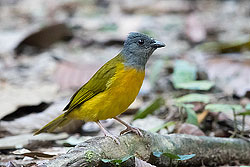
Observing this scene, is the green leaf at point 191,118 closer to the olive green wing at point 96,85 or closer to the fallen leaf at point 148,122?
the fallen leaf at point 148,122

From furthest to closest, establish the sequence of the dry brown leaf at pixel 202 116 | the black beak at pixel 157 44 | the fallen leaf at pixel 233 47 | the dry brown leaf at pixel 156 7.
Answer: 1. the dry brown leaf at pixel 156 7
2. the fallen leaf at pixel 233 47
3. the dry brown leaf at pixel 202 116
4. the black beak at pixel 157 44

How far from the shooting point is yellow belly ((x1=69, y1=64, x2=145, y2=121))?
12.2 feet

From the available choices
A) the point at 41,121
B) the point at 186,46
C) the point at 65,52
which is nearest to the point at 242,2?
the point at 186,46

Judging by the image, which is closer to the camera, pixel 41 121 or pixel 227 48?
pixel 41 121

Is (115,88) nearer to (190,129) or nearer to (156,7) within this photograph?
(190,129)

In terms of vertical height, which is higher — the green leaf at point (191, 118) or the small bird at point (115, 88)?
the small bird at point (115, 88)

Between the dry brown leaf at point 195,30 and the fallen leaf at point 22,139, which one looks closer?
Result: the fallen leaf at point 22,139

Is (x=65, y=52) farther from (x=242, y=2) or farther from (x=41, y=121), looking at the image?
(x=242, y=2)

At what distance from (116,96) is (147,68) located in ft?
12.9

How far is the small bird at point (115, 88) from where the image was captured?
12.2ft

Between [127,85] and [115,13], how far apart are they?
810cm

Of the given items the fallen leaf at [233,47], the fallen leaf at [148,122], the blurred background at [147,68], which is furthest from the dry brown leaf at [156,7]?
the fallen leaf at [148,122]

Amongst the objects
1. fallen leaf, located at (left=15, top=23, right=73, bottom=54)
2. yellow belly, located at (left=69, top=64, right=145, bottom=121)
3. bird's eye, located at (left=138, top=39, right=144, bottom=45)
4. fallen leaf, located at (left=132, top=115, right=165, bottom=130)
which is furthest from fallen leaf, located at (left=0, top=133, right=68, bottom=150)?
fallen leaf, located at (left=15, top=23, right=73, bottom=54)

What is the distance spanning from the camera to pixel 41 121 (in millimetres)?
4816
